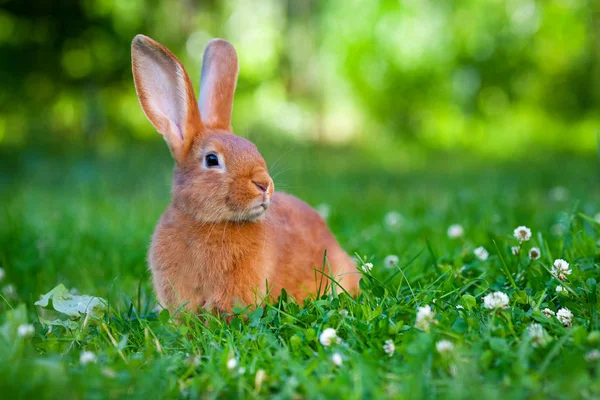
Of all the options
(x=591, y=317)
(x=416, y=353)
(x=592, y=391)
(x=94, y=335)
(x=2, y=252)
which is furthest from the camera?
(x=2, y=252)

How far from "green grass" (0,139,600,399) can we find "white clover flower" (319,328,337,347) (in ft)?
0.11

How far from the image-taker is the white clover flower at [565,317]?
251 centimetres

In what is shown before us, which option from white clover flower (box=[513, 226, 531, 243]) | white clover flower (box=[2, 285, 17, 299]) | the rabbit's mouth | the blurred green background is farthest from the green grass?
the blurred green background

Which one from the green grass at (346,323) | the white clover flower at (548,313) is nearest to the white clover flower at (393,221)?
the green grass at (346,323)

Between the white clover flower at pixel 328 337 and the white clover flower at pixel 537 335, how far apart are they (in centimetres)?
68

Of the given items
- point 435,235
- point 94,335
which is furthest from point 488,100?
point 94,335

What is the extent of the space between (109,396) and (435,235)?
2.79m

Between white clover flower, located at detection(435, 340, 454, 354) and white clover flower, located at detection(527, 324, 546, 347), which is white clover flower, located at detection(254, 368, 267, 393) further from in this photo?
white clover flower, located at detection(527, 324, 546, 347)

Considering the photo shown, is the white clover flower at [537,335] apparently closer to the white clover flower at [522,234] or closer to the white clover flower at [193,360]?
the white clover flower at [522,234]

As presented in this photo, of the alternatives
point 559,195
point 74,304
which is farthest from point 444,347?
point 559,195

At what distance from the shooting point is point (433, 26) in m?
10.6

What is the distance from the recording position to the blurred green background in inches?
374

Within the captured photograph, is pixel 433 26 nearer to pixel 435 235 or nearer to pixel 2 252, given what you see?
pixel 435 235

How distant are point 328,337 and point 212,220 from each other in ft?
2.58
